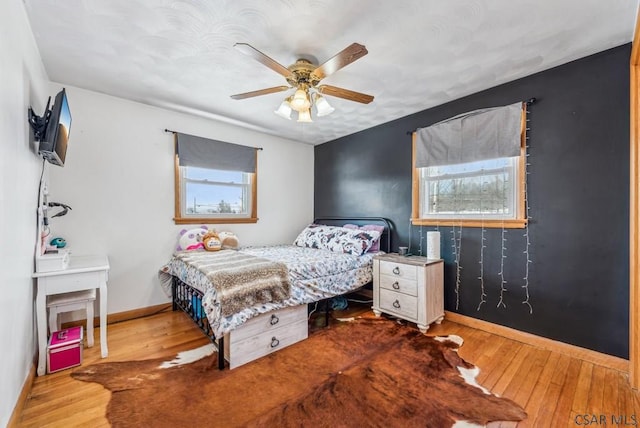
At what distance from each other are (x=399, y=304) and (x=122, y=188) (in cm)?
315

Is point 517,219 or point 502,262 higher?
point 517,219

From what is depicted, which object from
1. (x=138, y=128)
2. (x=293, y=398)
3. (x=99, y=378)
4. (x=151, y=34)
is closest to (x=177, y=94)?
(x=138, y=128)

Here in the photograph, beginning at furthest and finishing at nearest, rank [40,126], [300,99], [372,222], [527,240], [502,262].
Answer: [372,222]
[502,262]
[527,240]
[300,99]
[40,126]

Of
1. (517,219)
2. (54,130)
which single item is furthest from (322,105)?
(517,219)

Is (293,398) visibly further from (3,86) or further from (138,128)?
(138,128)

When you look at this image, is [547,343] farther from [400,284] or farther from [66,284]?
[66,284]

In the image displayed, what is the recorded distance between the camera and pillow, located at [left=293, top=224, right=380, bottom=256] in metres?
3.24

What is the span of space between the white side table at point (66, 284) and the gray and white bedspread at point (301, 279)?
64 cm

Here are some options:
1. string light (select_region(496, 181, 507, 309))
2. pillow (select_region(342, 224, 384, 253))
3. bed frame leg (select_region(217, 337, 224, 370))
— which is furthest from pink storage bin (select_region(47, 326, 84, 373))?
string light (select_region(496, 181, 507, 309))

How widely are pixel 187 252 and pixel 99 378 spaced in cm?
134

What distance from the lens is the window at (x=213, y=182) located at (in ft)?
10.7

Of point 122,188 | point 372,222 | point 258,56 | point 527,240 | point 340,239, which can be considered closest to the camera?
point 258,56

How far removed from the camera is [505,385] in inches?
71.0

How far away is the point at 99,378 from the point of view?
1859mm
